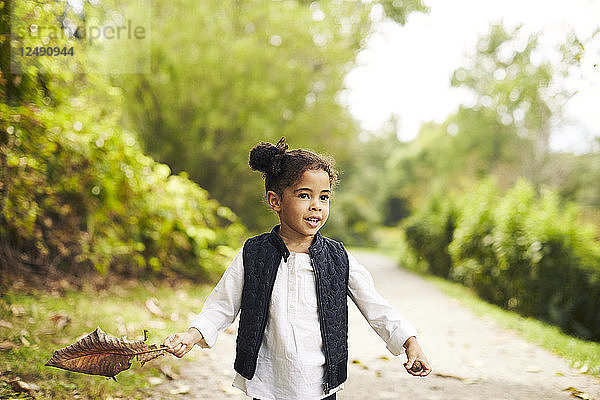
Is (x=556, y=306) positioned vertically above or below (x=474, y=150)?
below

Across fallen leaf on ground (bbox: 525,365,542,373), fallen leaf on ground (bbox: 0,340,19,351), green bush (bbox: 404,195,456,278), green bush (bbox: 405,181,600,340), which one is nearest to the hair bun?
fallen leaf on ground (bbox: 0,340,19,351)

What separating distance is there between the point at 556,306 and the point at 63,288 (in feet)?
18.8

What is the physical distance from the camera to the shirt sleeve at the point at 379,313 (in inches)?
85.2

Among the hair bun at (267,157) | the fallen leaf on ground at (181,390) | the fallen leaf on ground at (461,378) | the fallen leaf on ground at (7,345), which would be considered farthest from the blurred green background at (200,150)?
the hair bun at (267,157)

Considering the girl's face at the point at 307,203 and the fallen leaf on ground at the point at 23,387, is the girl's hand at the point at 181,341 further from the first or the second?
the fallen leaf on ground at the point at 23,387

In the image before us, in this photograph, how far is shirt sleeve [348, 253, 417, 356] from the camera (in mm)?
2163

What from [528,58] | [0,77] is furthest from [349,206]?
[0,77]

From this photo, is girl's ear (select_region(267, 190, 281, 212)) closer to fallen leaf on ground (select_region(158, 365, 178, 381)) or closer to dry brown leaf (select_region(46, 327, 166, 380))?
dry brown leaf (select_region(46, 327, 166, 380))

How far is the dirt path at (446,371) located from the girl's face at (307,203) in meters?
1.79

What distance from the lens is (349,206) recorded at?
78.4 feet

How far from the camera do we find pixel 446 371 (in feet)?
13.9

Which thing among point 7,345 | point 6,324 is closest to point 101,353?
point 7,345

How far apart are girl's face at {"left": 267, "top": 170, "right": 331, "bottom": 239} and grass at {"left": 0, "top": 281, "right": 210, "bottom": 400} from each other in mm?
1828

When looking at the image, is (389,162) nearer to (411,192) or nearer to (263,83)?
(411,192)
